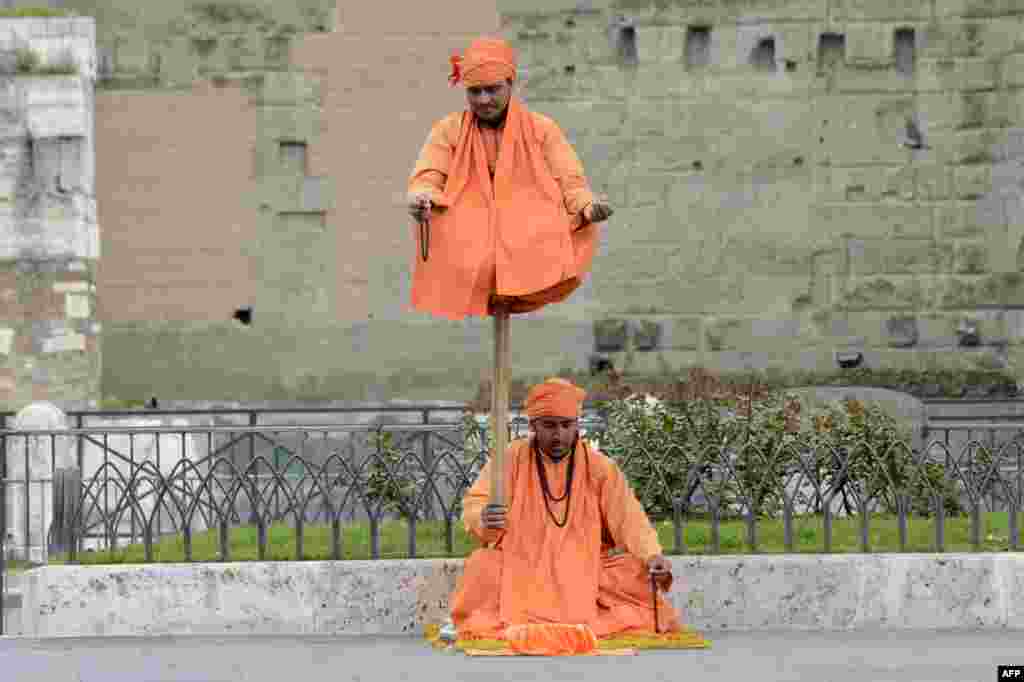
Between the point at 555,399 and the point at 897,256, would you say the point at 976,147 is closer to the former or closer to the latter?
the point at 897,256

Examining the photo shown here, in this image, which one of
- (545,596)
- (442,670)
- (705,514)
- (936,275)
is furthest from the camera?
(936,275)

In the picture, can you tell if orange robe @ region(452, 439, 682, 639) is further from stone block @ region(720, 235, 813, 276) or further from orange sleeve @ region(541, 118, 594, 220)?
stone block @ region(720, 235, 813, 276)

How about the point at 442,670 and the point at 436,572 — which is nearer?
the point at 442,670

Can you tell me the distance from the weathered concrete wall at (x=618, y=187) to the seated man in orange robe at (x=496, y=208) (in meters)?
10.2

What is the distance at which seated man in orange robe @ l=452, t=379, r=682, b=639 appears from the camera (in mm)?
8812

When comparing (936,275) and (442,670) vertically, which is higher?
(936,275)

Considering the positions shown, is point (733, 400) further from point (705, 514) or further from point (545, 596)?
point (545, 596)

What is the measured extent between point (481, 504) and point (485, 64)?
5.92 ft

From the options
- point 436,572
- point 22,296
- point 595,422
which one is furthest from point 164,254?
point 436,572

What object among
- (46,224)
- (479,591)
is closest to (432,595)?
(479,591)

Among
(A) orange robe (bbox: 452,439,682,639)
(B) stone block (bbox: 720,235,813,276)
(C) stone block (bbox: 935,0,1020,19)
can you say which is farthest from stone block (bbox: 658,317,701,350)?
(A) orange robe (bbox: 452,439,682,639)

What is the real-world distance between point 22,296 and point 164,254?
5.20 feet

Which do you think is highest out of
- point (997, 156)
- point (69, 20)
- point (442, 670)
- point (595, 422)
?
point (69, 20)

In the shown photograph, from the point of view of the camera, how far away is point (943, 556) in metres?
9.40
